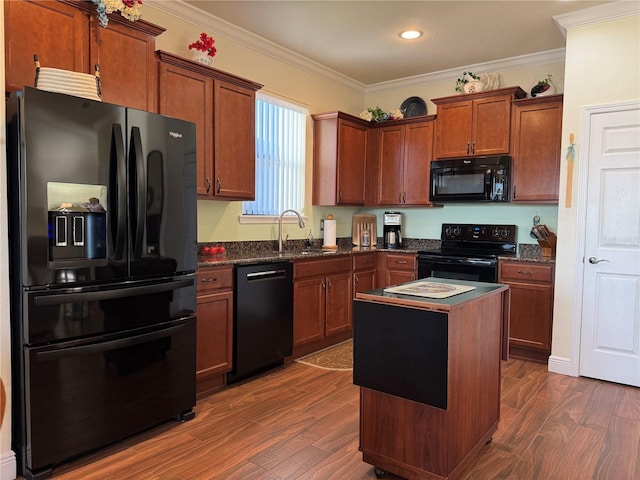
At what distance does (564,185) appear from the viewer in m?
3.61

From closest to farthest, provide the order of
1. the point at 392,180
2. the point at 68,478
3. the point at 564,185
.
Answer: the point at 68,478
the point at 564,185
the point at 392,180

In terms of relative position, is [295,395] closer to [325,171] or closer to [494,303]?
[494,303]

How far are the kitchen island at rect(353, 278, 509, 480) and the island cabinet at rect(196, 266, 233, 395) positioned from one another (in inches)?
50.7

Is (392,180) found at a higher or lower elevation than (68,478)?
higher

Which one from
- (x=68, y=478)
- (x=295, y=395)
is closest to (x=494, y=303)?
(x=295, y=395)

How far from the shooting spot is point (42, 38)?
2.29 m

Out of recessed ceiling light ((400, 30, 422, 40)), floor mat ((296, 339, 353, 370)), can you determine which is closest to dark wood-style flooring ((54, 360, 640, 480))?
floor mat ((296, 339, 353, 370))

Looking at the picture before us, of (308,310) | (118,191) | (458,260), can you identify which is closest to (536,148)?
(458,260)

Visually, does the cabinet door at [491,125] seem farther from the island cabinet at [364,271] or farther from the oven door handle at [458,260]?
the island cabinet at [364,271]

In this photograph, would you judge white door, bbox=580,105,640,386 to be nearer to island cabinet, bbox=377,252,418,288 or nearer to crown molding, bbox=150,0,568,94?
crown molding, bbox=150,0,568,94

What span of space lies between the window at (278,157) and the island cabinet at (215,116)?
1.64 feet

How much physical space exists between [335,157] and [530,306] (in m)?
2.35

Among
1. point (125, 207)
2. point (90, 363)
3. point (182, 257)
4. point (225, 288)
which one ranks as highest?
point (125, 207)

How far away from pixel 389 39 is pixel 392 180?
1581 mm
